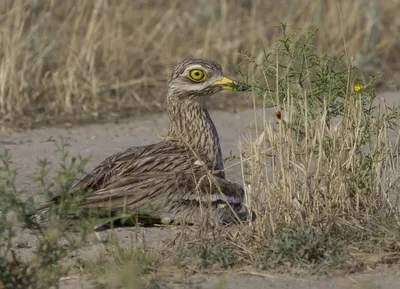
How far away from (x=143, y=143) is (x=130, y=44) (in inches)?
109

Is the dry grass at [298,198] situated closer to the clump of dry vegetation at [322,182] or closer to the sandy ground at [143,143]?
the clump of dry vegetation at [322,182]

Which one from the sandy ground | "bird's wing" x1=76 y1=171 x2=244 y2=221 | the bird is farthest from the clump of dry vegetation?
"bird's wing" x1=76 y1=171 x2=244 y2=221

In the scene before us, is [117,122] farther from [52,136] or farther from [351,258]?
[351,258]

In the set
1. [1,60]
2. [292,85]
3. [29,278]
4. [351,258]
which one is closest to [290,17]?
[1,60]

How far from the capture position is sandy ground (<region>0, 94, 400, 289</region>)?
225 inches

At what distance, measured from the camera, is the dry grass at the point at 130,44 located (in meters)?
10.7

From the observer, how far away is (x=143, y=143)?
9758mm

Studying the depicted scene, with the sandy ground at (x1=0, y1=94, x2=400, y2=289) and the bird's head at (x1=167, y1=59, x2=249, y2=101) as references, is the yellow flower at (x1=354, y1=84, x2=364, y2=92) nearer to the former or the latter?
the sandy ground at (x1=0, y1=94, x2=400, y2=289)

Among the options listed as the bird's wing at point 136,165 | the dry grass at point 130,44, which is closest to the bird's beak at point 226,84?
the bird's wing at point 136,165

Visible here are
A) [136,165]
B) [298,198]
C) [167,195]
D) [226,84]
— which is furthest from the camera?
[226,84]

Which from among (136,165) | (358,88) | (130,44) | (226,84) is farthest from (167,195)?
(130,44)

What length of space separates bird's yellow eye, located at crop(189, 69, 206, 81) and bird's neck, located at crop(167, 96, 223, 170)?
0.60ft

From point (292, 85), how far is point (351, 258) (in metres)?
1.22

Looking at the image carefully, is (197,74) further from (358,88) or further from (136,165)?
(358,88)
